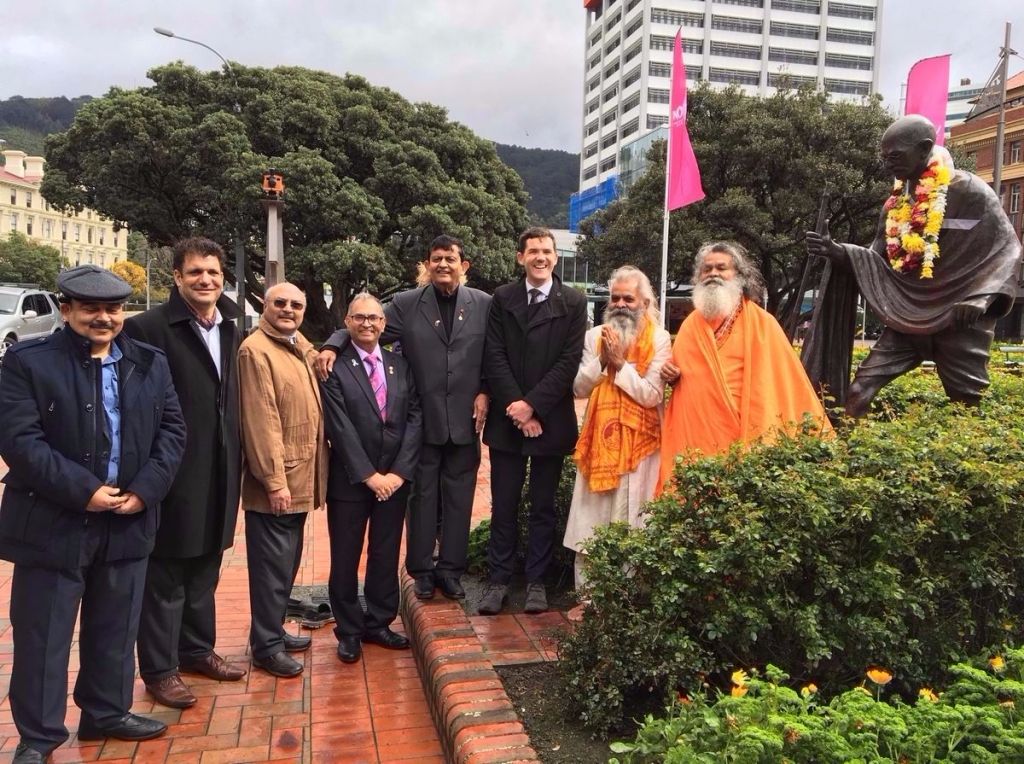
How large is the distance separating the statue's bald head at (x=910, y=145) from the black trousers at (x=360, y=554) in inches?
123

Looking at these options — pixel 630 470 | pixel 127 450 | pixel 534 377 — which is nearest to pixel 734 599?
pixel 630 470

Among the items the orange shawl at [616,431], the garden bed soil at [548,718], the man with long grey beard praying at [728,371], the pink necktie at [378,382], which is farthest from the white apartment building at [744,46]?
the garden bed soil at [548,718]

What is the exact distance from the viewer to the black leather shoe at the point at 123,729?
2912 millimetres

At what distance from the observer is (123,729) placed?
291 centimetres

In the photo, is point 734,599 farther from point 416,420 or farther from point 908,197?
point 908,197

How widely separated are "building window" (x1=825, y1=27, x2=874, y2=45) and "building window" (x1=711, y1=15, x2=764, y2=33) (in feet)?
21.2

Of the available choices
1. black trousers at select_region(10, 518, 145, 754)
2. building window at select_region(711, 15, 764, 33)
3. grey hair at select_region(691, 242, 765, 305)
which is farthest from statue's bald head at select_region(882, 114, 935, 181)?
building window at select_region(711, 15, 764, 33)

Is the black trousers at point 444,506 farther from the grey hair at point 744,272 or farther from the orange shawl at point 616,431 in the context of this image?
the grey hair at point 744,272

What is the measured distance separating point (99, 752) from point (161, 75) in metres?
21.3

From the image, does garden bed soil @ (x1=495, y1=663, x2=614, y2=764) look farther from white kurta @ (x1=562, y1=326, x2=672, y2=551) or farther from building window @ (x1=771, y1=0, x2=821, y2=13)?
building window @ (x1=771, y1=0, x2=821, y2=13)

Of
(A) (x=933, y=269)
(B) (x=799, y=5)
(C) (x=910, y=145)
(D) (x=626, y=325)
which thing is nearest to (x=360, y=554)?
(D) (x=626, y=325)

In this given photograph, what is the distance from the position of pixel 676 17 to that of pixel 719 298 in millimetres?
75182

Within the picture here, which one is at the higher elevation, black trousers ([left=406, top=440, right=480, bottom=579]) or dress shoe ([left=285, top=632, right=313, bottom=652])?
black trousers ([left=406, top=440, right=480, bottom=579])

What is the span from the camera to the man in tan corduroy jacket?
3.30m
